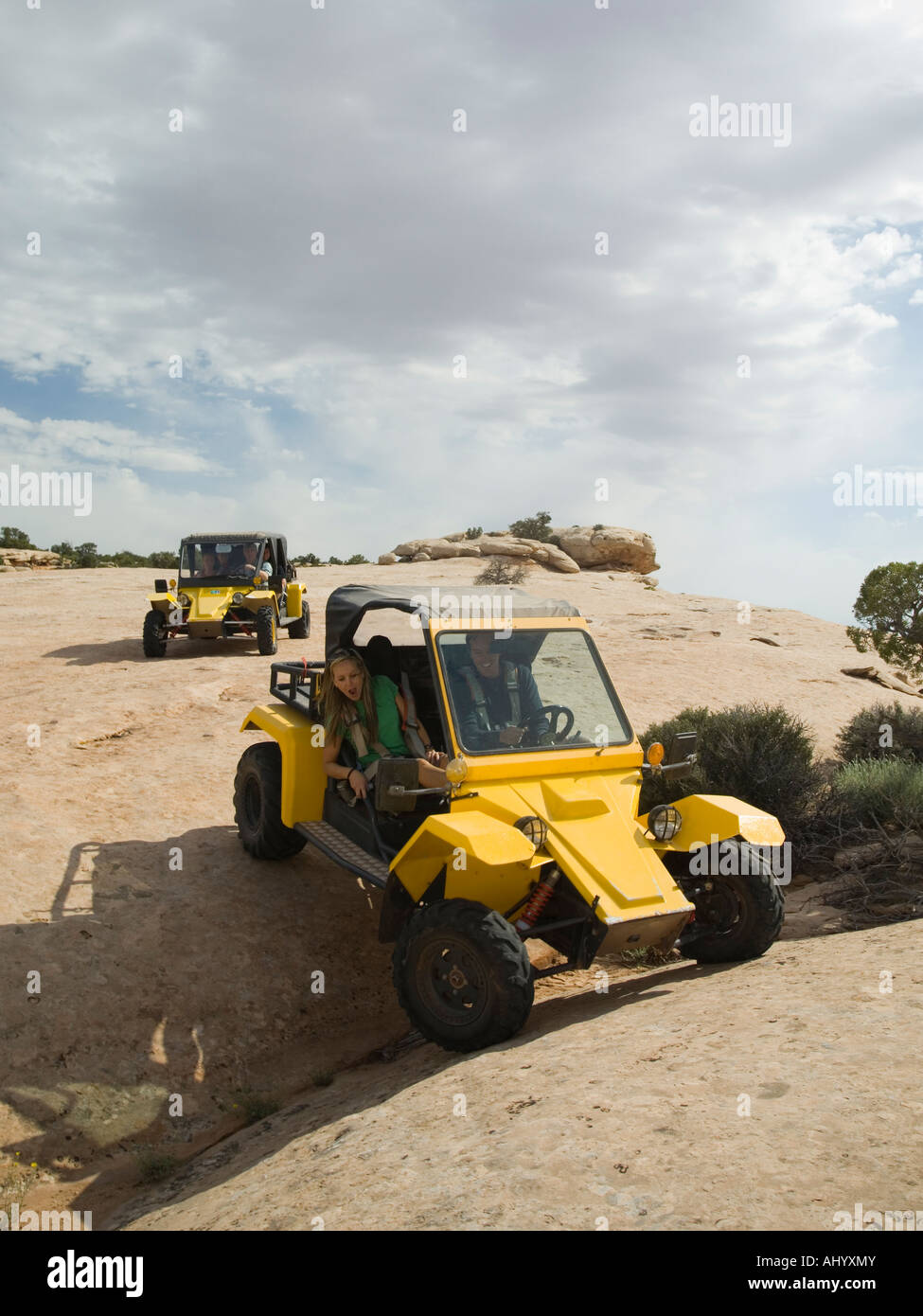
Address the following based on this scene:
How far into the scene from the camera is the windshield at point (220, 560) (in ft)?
53.5

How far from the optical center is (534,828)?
4406 mm

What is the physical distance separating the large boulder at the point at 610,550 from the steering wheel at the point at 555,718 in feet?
127

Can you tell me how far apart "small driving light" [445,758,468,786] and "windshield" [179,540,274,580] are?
1232 centimetres

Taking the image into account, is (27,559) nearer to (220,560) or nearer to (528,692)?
(220,560)

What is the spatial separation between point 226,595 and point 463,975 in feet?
41.9

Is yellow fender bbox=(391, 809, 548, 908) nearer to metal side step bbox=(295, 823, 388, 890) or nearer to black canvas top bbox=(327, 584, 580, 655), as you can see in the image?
metal side step bbox=(295, 823, 388, 890)

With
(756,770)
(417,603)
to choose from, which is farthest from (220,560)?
(417,603)

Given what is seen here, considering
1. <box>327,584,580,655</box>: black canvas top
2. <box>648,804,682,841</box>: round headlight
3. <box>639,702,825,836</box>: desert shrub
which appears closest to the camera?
<box>648,804,682,841</box>: round headlight

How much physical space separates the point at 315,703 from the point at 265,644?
30.2 feet

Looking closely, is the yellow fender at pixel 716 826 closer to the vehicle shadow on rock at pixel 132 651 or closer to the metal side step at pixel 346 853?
the metal side step at pixel 346 853

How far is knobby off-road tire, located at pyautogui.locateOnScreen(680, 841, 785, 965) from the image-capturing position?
15.8ft

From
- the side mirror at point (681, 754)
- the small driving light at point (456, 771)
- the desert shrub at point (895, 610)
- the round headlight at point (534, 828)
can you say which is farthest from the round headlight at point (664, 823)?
the desert shrub at point (895, 610)

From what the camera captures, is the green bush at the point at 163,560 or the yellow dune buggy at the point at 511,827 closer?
the yellow dune buggy at the point at 511,827

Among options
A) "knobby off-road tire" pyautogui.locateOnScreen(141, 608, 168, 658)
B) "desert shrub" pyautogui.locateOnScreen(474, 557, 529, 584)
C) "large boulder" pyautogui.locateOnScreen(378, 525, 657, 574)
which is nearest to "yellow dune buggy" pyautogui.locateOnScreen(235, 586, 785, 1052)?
"knobby off-road tire" pyautogui.locateOnScreen(141, 608, 168, 658)
